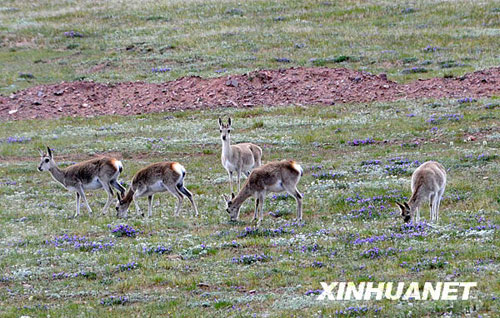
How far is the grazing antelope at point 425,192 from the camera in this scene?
16.7m

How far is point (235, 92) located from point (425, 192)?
20345mm

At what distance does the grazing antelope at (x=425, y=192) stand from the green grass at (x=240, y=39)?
19.4 m

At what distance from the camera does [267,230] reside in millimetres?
16641

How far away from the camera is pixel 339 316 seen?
1118cm

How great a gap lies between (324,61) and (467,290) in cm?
3072

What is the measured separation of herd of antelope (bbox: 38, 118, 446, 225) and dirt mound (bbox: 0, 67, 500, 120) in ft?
39.9

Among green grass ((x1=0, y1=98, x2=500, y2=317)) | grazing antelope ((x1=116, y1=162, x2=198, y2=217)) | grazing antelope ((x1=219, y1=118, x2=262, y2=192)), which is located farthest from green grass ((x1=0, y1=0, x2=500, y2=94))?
grazing antelope ((x1=116, y1=162, x2=198, y2=217))

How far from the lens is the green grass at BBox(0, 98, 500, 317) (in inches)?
495

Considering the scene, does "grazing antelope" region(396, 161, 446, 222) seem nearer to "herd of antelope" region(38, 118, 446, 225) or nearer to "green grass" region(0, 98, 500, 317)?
"herd of antelope" region(38, 118, 446, 225)

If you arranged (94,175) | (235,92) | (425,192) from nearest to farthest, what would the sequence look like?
(425,192) < (94,175) < (235,92)

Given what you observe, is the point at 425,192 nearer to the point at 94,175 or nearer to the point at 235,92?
the point at 94,175

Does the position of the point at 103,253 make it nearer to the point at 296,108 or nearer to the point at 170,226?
the point at 170,226

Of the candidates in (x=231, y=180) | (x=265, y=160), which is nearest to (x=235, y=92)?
(x=265, y=160)

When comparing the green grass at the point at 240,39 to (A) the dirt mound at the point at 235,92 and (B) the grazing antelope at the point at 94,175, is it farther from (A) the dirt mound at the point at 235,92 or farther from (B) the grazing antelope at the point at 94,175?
(B) the grazing antelope at the point at 94,175
